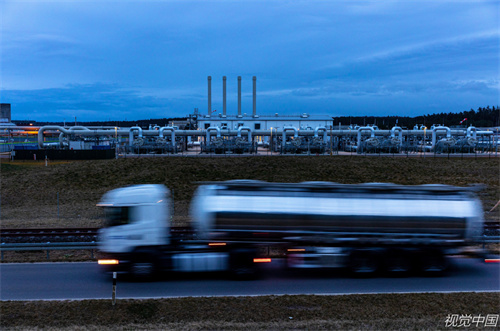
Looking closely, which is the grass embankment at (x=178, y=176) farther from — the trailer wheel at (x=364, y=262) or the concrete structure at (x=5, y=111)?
the concrete structure at (x=5, y=111)

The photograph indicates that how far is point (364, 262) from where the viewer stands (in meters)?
11.1

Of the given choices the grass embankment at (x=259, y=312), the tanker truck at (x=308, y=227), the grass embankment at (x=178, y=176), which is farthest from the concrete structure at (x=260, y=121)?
the grass embankment at (x=259, y=312)

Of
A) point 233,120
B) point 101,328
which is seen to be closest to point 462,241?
point 101,328

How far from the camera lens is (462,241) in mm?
11094

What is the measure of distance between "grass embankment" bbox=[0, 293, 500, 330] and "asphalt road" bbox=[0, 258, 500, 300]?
61 cm

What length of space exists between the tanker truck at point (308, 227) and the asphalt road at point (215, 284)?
1.35ft

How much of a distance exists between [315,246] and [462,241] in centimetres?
451

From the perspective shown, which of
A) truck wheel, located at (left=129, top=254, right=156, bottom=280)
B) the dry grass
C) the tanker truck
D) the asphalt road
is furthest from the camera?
the dry grass

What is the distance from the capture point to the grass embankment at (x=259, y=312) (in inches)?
321

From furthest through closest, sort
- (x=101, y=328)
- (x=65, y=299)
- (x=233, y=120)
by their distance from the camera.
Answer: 1. (x=233, y=120)
2. (x=65, y=299)
3. (x=101, y=328)

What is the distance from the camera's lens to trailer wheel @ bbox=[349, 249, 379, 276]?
11.0m

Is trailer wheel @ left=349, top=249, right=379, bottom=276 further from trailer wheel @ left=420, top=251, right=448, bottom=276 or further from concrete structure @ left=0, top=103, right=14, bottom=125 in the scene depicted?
concrete structure @ left=0, top=103, right=14, bottom=125

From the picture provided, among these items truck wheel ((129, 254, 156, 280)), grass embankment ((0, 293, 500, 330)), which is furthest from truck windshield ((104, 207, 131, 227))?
grass embankment ((0, 293, 500, 330))

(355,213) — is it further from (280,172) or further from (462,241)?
(280,172)
